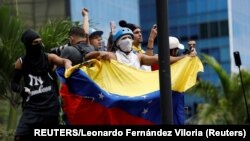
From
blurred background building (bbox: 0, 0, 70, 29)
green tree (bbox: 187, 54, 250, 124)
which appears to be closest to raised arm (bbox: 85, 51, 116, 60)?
green tree (bbox: 187, 54, 250, 124)

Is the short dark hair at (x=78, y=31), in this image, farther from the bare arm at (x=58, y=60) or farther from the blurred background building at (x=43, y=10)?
the blurred background building at (x=43, y=10)

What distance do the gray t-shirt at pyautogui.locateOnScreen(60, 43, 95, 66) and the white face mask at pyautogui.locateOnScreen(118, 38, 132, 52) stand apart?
0.36m

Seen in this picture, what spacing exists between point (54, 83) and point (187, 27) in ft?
219

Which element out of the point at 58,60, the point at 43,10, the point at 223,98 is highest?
the point at 43,10

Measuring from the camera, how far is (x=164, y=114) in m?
7.57

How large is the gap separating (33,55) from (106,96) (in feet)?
2.89

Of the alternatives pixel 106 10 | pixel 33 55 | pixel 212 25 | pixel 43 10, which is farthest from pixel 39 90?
pixel 212 25

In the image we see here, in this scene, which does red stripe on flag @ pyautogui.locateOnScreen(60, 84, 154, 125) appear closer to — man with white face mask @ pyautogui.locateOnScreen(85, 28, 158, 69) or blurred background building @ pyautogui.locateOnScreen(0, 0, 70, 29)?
man with white face mask @ pyautogui.locateOnScreen(85, 28, 158, 69)

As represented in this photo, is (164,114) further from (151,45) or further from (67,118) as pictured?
(151,45)

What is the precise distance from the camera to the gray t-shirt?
350 inches

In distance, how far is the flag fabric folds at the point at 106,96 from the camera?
28.3 feet

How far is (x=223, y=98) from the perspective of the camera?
94.6 feet

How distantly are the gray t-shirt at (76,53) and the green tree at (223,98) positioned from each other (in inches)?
723

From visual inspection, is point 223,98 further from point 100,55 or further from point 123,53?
point 100,55
